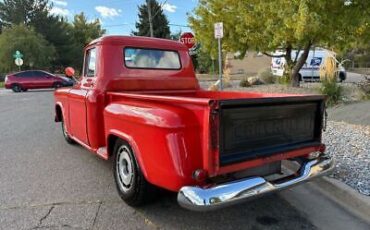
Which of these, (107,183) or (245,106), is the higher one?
(245,106)

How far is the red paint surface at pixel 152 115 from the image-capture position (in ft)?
11.3

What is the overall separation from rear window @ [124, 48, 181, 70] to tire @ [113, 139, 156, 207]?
5.10 feet

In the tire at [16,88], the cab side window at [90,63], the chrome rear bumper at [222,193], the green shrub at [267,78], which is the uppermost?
the cab side window at [90,63]

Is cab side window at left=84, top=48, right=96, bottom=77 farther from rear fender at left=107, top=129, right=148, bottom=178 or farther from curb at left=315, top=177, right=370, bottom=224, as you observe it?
curb at left=315, top=177, right=370, bottom=224

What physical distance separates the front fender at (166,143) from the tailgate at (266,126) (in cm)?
26

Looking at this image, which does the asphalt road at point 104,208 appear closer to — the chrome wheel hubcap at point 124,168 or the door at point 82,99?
the chrome wheel hubcap at point 124,168

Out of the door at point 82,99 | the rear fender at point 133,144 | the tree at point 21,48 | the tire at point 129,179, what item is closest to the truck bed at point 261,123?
the rear fender at point 133,144

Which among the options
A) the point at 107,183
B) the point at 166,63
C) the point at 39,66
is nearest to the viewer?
the point at 107,183

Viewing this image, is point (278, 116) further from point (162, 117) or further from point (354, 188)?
point (354, 188)

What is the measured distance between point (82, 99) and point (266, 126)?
2.82m

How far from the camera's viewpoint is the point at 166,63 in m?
6.11

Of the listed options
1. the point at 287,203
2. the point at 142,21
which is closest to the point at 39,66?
the point at 142,21

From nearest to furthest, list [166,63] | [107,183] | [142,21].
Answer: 1. [107,183]
2. [166,63]
3. [142,21]

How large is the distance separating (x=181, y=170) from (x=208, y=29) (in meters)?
14.3
